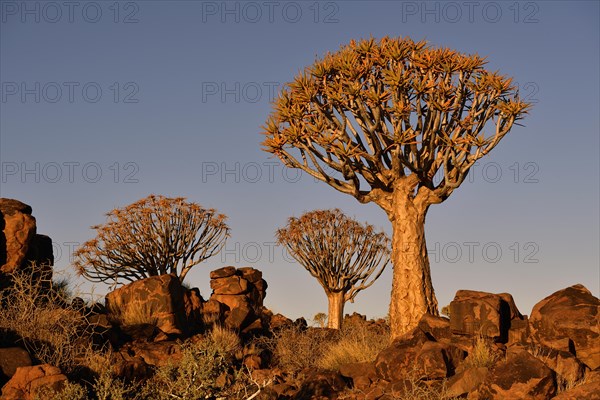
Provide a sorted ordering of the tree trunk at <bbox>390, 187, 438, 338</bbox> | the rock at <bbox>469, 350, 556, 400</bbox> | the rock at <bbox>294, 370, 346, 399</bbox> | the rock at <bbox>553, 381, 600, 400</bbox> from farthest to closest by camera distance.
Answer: the tree trunk at <bbox>390, 187, 438, 338</bbox>, the rock at <bbox>294, 370, 346, 399</bbox>, the rock at <bbox>469, 350, 556, 400</bbox>, the rock at <bbox>553, 381, 600, 400</bbox>

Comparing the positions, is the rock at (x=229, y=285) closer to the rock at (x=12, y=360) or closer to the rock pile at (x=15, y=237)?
the rock pile at (x=15, y=237)

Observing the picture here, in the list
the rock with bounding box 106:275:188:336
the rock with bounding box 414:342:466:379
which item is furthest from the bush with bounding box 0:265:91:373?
the rock with bounding box 414:342:466:379

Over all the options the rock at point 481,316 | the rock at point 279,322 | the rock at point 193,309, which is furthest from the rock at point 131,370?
the rock at point 279,322

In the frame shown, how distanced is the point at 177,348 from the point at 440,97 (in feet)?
24.3

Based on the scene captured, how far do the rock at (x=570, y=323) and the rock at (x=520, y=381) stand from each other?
1.67 m

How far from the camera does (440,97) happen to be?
15.4m

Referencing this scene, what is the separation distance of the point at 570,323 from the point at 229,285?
9.30m

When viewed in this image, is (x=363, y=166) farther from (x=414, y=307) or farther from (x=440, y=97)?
(x=414, y=307)

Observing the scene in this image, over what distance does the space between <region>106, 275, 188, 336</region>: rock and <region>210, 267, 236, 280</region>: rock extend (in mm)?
3085

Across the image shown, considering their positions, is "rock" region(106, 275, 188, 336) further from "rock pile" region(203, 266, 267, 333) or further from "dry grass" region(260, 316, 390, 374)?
"dry grass" region(260, 316, 390, 374)

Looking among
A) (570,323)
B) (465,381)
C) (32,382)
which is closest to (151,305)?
(32,382)

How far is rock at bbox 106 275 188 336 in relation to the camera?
15266mm

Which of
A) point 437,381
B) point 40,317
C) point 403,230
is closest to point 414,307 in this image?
point 403,230

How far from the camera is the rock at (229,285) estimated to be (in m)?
18.8
